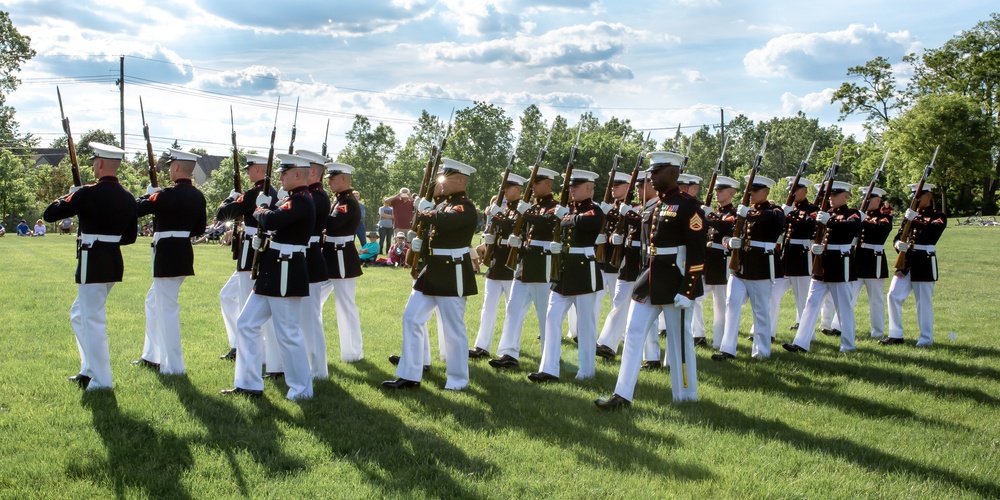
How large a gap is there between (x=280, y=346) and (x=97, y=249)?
1979 mm

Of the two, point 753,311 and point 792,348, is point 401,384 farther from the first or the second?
point 792,348

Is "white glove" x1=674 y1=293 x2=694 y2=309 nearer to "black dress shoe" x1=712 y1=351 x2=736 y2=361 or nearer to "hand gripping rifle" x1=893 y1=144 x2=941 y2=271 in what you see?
"black dress shoe" x1=712 y1=351 x2=736 y2=361

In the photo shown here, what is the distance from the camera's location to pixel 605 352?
10.2 m

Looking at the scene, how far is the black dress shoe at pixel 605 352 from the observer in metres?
10.2

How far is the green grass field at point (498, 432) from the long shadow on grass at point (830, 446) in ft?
0.07

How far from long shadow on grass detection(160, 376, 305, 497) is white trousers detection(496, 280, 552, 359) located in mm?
3163

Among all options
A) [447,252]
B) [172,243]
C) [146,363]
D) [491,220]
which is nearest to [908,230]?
[491,220]

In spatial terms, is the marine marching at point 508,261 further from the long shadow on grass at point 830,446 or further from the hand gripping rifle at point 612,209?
the long shadow on grass at point 830,446

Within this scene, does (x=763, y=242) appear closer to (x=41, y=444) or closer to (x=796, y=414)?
(x=796, y=414)

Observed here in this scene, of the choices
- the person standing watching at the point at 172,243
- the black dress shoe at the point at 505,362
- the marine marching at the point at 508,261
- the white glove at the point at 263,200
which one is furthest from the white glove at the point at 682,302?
the person standing watching at the point at 172,243

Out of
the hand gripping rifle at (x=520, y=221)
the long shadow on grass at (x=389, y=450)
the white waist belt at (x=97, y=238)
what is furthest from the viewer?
the hand gripping rifle at (x=520, y=221)

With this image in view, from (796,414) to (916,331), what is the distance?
6677 mm

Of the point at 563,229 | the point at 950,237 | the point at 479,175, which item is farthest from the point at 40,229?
the point at 950,237

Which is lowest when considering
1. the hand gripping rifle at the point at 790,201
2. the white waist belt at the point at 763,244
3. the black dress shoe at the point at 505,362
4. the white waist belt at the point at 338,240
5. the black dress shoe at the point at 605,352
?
the black dress shoe at the point at 505,362
